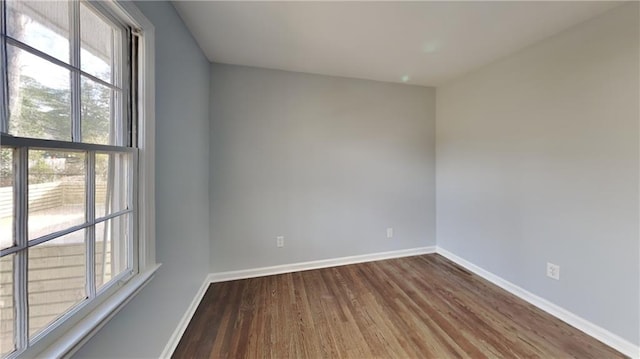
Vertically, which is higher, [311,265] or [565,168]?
[565,168]

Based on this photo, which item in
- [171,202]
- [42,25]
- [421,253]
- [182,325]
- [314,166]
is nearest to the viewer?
[42,25]

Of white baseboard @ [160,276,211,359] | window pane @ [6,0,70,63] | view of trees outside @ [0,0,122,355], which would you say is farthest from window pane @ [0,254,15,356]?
white baseboard @ [160,276,211,359]

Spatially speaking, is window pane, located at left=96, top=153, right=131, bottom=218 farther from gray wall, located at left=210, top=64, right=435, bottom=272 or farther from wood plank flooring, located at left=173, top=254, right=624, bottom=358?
gray wall, located at left=210, top=64, right=435, bottom=272

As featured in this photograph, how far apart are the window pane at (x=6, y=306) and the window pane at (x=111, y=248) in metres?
0.35

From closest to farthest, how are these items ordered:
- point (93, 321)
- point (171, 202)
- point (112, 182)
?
point (93, 321) < point (112, 182) < point (171, 202)

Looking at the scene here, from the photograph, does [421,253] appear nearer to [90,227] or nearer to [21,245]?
[90,227]

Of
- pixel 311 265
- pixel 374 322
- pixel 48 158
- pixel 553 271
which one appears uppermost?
pixel 48 158

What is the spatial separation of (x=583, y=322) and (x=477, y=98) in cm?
219

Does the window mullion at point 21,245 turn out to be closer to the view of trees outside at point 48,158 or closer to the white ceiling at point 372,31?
the view of trees outside at point 48,158

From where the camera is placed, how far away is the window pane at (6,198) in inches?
24.9

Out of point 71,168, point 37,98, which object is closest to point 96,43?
point 37,98

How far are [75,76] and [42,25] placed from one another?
0.58ft

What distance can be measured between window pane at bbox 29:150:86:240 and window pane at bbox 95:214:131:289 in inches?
5.8

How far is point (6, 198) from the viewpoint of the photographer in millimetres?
642
